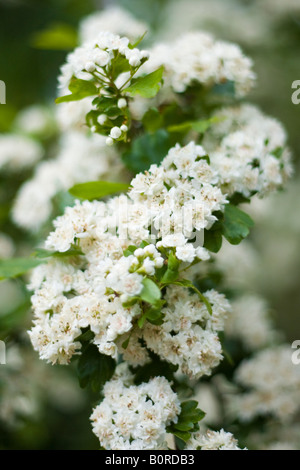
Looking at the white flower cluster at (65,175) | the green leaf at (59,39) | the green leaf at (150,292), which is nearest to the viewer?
the green leaf at (150,292)

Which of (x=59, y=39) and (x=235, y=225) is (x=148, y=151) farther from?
(x=59, y=39)

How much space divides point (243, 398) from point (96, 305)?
2.61 ft

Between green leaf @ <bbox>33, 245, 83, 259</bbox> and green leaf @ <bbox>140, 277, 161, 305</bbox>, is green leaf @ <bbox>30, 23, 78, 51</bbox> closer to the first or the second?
green leaf @ <bbox>33, 245, 83, 259</bbox>

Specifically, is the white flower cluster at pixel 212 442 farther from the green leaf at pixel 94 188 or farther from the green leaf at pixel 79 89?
the green leaf at pixel 79 89

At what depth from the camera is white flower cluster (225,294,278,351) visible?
1.64 m

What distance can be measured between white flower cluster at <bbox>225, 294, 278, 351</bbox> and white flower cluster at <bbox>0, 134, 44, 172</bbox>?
102 cm

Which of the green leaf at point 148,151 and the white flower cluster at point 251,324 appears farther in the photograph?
the white flower cluster at point 251,324

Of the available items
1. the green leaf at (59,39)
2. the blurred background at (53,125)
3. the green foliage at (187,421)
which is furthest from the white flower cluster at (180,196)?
the green leaf at (59,39)

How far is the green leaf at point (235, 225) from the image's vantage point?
40.9 inches

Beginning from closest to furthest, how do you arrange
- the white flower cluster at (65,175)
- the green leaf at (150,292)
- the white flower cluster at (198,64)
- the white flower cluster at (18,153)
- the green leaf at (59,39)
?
the green leaf at (150,292)
the white flower cluster at (198,64)
the white flower cluster at (65,175)
the green leaf at (59,39)
the white flower cluster at (18,153)

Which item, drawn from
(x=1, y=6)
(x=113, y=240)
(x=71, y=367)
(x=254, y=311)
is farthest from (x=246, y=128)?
(x=1, y=6)

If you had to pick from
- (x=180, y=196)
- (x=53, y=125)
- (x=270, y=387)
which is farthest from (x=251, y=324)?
(x=53, y=125)

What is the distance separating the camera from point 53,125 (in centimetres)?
214

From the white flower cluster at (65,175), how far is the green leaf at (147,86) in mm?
509
